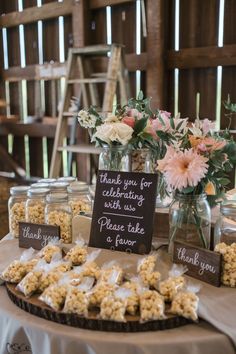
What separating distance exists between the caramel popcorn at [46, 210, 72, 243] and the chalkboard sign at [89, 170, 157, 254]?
0.32ft

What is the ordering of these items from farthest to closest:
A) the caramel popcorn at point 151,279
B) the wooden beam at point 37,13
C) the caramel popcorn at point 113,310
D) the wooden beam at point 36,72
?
the wooden beam at point 36,72, the wooden beam at point 37,13, the caramel popcorn at point 151,279, the caramel popcorn at point 113,310

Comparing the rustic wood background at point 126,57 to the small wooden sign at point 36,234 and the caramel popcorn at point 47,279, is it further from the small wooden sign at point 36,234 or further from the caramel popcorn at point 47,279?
the caramel popcorn at point 47,279

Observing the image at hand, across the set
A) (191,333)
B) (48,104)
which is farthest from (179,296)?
(48,104)

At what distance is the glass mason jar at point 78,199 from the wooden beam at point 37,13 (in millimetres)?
2636

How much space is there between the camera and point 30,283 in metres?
1.03

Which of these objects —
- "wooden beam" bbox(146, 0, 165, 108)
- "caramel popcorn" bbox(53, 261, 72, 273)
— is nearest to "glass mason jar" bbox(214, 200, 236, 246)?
"caramel popcorn" bbox(53, 261, 72, 273)

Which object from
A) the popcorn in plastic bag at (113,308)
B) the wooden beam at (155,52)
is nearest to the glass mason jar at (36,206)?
the popcorn in plastic bag at (113,308)

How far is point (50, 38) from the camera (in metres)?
4.08

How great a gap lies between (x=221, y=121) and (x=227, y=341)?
244 cm

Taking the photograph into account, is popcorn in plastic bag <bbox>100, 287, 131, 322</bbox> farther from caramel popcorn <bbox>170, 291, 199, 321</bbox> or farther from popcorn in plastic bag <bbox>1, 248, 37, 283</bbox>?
popcorn in plastic bag <bbox>1, 248, 37, 283</bbox>

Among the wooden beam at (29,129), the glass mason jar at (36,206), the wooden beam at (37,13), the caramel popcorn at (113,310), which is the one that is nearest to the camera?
the caramel popcorn at (113,310)

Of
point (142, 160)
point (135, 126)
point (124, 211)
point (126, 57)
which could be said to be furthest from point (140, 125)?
→ point (126, 57)

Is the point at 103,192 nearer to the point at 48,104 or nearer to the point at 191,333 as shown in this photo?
the point at 191,333

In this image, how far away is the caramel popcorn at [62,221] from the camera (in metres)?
1.35
